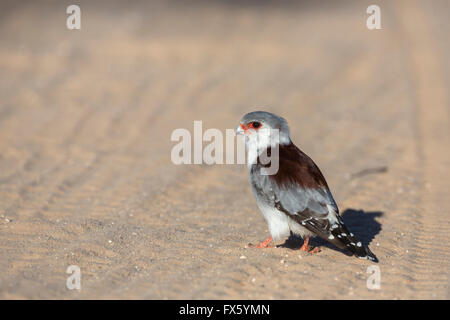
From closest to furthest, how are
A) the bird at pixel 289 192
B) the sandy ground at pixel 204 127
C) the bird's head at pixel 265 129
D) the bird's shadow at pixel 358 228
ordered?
1. the sandy ground at pixel 204 127
2. the bird at pixel 289 192
3. the bird's head at pixel 265 129
4. the bird's shadow at pixel 358 228

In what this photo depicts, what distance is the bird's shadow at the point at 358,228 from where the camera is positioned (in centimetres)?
823

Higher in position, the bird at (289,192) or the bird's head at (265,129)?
the bird's head at (265,129)

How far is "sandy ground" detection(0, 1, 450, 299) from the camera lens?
7031 mm

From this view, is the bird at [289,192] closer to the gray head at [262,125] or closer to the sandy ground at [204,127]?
the gray head at [262,125]

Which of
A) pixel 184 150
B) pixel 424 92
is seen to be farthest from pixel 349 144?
pixel 424 92

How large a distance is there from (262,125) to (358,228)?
2.13 metres

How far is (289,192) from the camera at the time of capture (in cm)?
736

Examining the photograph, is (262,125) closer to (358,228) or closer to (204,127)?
(358,228)

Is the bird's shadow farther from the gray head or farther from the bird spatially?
the gray head

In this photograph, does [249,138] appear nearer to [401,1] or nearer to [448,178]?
[448,178]

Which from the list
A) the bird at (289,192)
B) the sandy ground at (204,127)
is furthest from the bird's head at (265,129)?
the sandy ground at (204,127)

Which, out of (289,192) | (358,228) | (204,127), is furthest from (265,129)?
(204,127)

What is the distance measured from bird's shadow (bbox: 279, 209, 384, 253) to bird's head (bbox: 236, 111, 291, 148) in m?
1.34

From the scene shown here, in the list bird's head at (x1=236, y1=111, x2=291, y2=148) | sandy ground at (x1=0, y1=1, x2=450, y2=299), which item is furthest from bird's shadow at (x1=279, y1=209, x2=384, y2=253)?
bird's head at (x1=236, y1=111, x2=291, y2=148)
